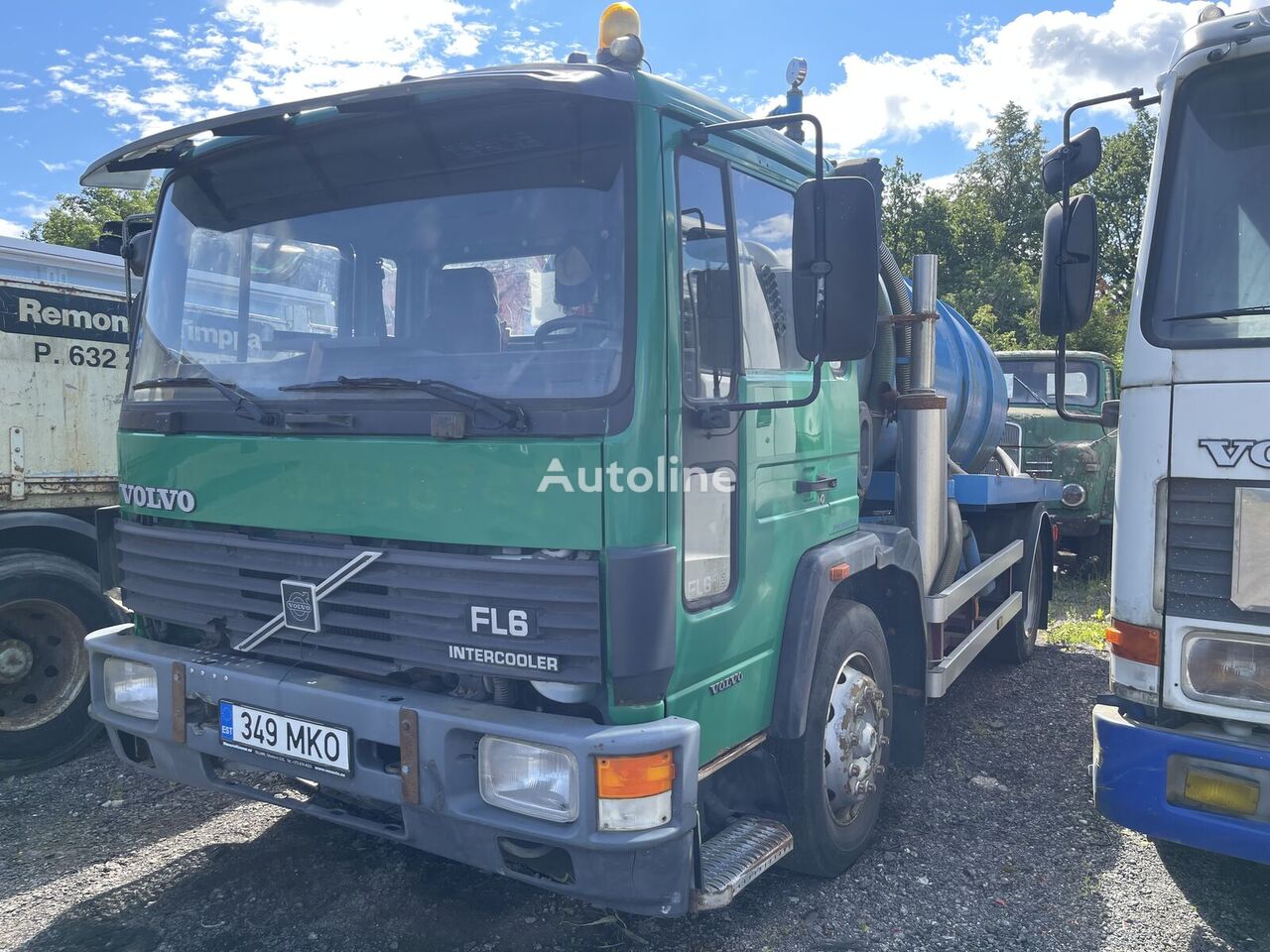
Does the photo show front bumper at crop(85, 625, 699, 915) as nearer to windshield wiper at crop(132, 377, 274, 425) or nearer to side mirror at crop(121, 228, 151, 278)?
windshield wiper at crop(132, 377, 274, 425)

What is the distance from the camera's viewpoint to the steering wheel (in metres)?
2.48

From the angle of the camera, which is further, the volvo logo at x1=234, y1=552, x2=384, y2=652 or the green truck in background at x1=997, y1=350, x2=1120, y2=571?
the green truck in background at x1=997, y1=350, x2=1120, y2=571

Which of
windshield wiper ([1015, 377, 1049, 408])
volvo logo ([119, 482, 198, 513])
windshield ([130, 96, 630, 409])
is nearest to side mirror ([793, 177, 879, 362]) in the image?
windshield ([130, 96, 630, 409])

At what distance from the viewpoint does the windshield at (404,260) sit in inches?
98.3

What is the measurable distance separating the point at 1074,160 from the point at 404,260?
7.35ft

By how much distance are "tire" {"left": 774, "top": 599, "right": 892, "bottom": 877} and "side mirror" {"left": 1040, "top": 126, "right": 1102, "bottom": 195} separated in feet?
5.36

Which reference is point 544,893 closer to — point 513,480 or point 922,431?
point 513,480

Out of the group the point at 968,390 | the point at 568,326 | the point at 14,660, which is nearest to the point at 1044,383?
the point at 968,390

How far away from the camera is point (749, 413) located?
110 inches

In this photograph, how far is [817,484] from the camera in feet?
10.7

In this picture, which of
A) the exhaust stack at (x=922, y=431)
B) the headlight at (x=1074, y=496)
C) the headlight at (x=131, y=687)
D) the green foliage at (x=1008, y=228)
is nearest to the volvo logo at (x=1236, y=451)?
the exhaust stack at (x=922, y=431)

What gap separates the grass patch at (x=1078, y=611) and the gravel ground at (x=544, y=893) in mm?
2990

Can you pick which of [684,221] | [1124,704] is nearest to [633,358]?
[684,221]

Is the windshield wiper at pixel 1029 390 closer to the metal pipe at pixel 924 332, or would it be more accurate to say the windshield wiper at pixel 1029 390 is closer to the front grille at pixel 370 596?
the metal pipe at pixel 924 332
